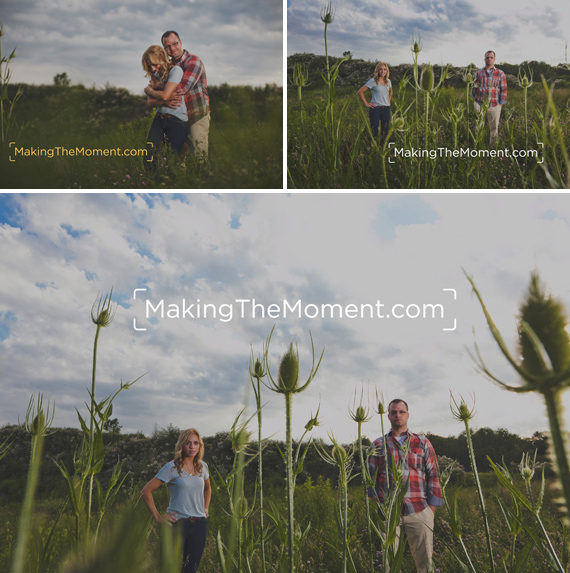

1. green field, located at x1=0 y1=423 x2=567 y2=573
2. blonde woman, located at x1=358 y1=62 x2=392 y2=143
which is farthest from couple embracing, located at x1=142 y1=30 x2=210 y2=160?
green field, located at x1=0 y1=423 x2=567 y2=573

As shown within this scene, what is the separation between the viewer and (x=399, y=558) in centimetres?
94

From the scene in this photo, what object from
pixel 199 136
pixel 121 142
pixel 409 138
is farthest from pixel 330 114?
pixel 121 142

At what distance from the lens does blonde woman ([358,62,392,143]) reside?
338 centimetres

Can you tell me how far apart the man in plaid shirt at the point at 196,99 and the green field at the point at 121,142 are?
0.05 meters

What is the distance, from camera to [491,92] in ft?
11.4

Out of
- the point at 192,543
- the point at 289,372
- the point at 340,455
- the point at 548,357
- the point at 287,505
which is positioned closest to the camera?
the point at 548,357

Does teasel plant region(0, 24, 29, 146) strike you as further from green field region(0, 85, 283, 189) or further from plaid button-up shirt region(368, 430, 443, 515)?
plaid button-up shirt region(368, 430, 443, 515)

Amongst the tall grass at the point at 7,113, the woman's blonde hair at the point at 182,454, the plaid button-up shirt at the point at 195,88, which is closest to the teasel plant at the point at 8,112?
the tall grass at the point at 7,113

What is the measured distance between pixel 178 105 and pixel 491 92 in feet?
6.96

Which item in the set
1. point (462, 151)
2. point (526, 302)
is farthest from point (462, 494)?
point (526, 302)

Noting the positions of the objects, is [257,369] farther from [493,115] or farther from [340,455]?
[493,115]

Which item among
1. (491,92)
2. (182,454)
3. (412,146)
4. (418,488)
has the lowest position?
(418,488)

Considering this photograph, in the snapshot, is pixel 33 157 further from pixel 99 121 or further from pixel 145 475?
pixel 145 475

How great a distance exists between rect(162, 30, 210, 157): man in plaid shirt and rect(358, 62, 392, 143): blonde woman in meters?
1.03
